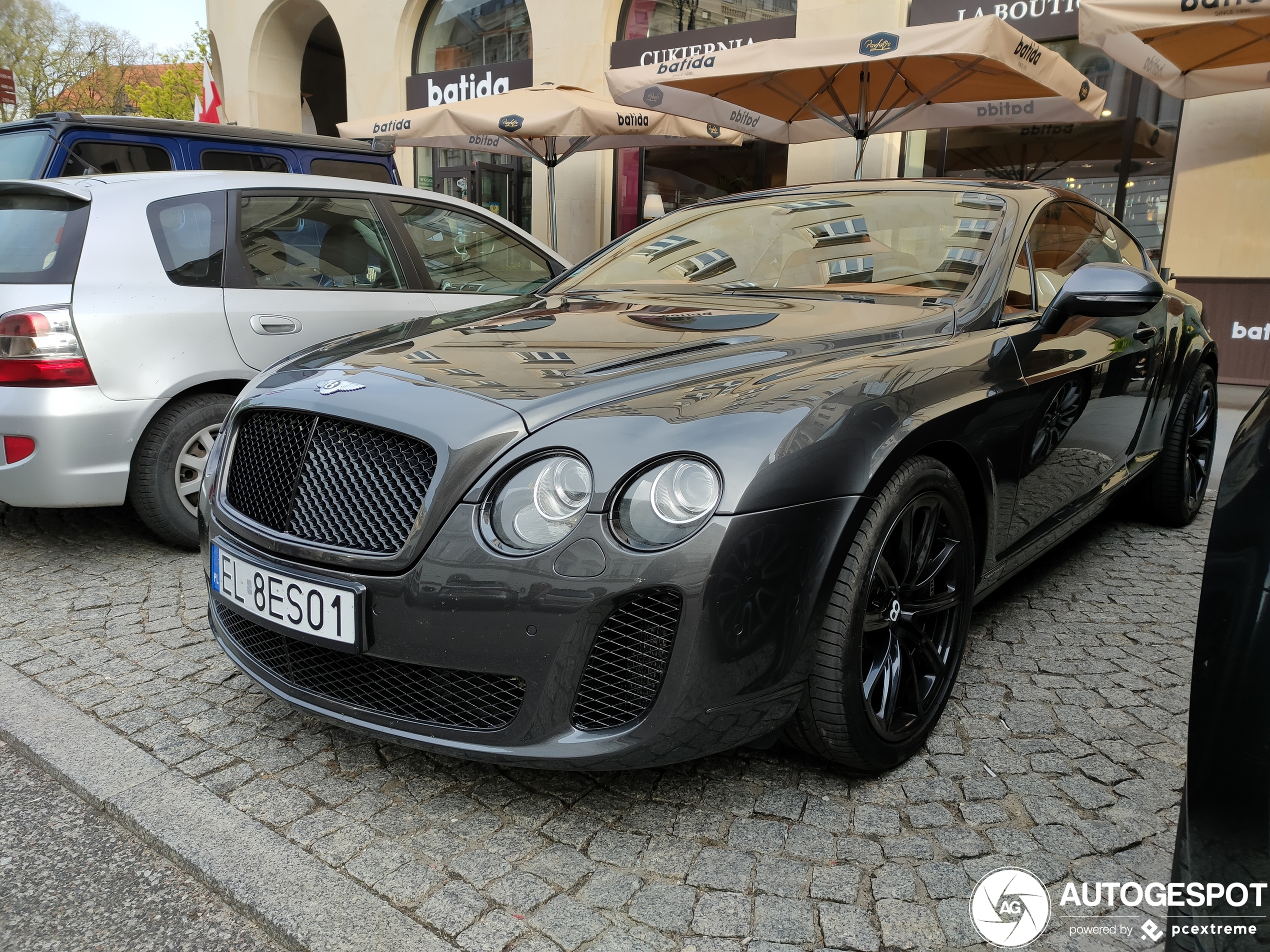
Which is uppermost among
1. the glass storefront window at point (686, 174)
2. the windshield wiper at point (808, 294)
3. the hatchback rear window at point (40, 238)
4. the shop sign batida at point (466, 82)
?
the shop sign batida at point (466, 82)

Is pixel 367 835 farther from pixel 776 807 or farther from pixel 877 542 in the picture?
pixel 877 542

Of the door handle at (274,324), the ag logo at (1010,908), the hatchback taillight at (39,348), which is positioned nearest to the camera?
the ag logo at (1010,908)

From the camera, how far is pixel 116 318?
3.67m

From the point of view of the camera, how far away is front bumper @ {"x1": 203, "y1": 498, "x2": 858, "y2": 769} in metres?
1.82

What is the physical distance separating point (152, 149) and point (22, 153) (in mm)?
698

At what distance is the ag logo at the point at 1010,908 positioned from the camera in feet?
5.94

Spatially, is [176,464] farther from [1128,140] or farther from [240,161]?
[1128,140]

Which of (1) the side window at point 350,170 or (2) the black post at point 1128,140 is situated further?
(2) the black post at point 1128,140

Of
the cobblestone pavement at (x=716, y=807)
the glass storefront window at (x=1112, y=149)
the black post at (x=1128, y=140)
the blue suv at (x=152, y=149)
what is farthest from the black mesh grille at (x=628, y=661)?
the black post at (x=1128, y=140)

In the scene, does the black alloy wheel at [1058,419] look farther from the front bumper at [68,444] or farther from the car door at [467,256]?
the front bumper at [68,444]

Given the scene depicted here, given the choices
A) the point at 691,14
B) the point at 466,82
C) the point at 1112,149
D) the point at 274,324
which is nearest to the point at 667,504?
the point at 274,324

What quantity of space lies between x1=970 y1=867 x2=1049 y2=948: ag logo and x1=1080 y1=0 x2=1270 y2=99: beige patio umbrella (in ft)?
18.8

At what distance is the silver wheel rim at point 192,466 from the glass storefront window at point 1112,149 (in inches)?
302

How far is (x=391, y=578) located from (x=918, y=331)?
1.48 m
